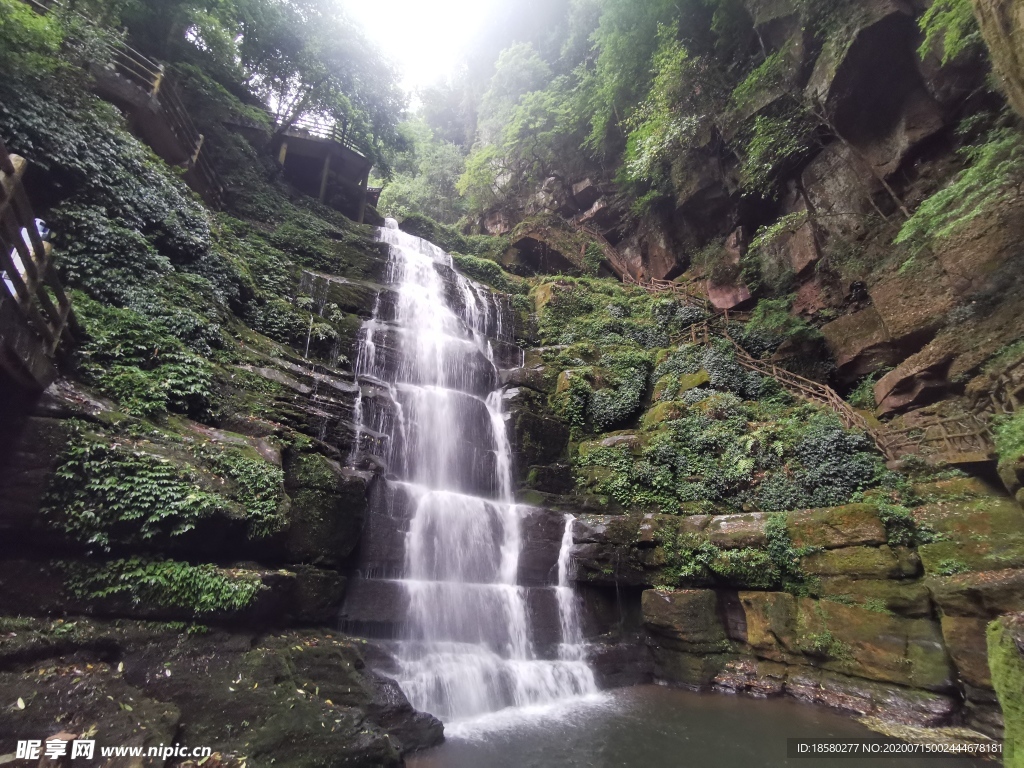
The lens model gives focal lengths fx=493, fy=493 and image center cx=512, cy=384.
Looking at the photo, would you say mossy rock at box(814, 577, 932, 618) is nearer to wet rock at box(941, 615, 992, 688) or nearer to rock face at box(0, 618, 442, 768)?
wet rock at box(941, 615, 992, 688)

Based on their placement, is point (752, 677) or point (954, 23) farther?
point (954, 23)

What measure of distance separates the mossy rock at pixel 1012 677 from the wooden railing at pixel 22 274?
10284 millimetres

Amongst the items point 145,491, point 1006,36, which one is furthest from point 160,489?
point 1006,36

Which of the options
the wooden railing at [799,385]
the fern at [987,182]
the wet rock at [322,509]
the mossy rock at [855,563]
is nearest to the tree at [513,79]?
the wooden railing at [799,385]

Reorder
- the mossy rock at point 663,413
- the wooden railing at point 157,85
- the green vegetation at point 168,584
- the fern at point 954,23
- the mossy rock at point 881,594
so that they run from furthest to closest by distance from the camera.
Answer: the mossy rock at point 663,413 < the wooden railing at point 157,85 < the fern at point 954,23 < the mossy rock at point 881,594 < the green vegetation at point 168,584

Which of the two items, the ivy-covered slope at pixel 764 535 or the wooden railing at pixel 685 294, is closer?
the ivy-covered slope at pixel 764 535

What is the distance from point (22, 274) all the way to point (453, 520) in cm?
752

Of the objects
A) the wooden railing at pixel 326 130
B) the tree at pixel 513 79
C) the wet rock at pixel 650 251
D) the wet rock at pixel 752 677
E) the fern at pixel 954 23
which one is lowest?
the wet rock at pixel 752 677

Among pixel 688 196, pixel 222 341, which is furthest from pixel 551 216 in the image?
pixel 222 341

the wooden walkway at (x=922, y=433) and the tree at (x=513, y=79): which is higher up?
the tree at (x=513, y=79)

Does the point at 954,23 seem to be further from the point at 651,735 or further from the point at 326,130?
the point at 326,130

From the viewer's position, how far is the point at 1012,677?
4.80 meters

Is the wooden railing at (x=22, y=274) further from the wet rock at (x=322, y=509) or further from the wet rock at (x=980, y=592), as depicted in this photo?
the wet rock at (x=980, y=592)

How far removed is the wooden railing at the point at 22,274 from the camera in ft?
15.9
